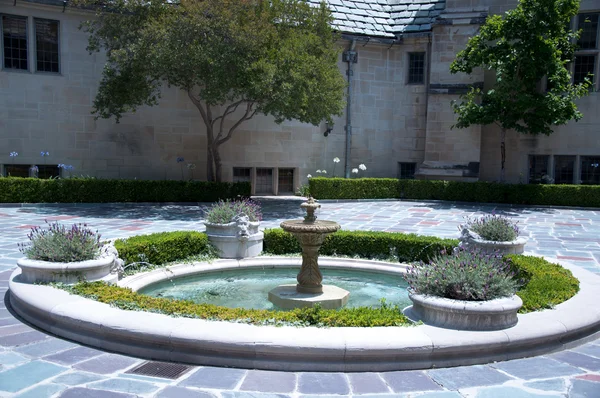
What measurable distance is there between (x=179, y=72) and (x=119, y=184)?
15.8 ft

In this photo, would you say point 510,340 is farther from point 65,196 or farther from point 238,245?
point 65,196

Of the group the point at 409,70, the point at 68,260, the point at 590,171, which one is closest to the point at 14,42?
the point at 68,260

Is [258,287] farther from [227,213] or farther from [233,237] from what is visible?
[227,213]

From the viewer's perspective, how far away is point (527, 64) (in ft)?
64.8

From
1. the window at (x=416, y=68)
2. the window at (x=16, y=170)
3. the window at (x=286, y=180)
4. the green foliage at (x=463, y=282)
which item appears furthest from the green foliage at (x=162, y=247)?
the window at (x=416, y=68)

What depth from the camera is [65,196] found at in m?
17.6

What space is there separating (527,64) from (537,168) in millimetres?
5230

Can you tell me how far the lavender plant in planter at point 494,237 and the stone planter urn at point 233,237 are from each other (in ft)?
13.1

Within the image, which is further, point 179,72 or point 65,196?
point 65,196

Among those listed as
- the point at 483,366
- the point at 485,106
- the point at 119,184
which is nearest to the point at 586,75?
the point at 485,106

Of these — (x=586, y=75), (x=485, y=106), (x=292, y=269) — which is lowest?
(x=292, y=269)

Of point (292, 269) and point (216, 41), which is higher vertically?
point (216, 41)

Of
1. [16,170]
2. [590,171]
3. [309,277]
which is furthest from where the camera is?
[590,171]

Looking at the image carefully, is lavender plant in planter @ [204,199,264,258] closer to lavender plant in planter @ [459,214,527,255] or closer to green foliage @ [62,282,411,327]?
lavender plant in planter @ [459,214,527,255]
